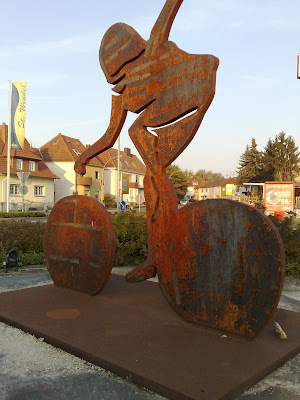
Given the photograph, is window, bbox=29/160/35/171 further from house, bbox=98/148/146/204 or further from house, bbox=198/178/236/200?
house, bbox=198/178/236/200

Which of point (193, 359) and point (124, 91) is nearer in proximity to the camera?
point (193, 359)

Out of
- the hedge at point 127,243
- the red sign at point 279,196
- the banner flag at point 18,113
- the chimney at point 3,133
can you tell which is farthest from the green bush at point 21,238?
the chimney at point 3,133

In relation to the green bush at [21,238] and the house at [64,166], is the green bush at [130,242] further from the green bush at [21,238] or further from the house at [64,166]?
the house at [64,166]

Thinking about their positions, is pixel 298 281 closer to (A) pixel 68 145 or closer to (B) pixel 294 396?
(B) pixel 294 396

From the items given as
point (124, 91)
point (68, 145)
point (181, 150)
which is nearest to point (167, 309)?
point (181, 150)

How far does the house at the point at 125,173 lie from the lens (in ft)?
159

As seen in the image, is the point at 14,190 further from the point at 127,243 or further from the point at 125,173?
the point at 127,243

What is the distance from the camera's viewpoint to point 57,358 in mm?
3379

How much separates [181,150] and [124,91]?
1.45 m

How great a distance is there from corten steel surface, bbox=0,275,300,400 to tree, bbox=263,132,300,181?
47588 mm

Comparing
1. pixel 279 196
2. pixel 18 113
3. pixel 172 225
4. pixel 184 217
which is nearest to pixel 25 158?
pixel 18 113

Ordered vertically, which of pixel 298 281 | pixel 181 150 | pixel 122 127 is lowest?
pixel 298 281

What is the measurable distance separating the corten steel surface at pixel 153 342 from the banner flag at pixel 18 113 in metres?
19.6

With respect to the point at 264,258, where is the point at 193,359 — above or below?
below
